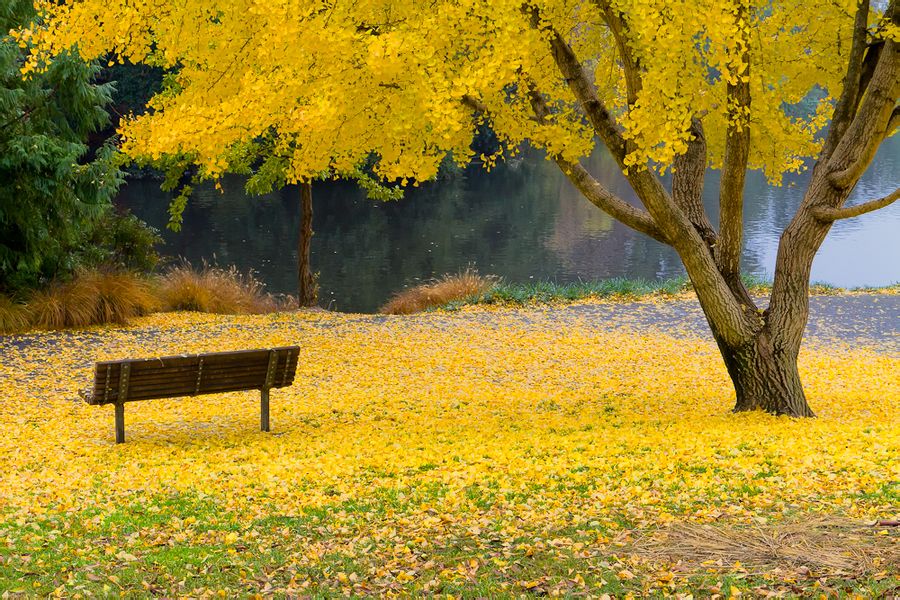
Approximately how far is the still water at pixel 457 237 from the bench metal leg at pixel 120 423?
14.3m

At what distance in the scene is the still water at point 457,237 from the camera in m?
27.5

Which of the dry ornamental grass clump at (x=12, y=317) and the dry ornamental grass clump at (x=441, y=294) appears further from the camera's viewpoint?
the dry ornamental grass clump at (x=441, y=294)

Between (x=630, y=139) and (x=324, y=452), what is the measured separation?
12.2 ft

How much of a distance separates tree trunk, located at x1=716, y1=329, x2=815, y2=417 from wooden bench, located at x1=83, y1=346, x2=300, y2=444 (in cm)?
423

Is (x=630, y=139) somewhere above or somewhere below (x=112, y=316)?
above

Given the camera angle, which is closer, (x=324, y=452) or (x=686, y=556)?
(x=686, y=556)

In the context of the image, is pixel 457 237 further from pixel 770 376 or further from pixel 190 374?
pixel 190 374

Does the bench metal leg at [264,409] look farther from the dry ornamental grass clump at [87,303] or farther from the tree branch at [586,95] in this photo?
the dry ornamental grass clump at [87,303]

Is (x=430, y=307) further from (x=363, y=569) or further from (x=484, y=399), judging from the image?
(x=363, y=569)

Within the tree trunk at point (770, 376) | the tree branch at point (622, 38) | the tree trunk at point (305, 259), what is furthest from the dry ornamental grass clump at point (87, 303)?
the tree trunk at point (770, 376)

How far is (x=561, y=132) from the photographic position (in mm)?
8695

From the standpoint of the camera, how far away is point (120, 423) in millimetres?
8250

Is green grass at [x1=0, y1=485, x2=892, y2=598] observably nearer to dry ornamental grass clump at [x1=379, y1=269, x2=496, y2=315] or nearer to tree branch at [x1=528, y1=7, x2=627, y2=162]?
tree branch at [x1=528, y1=7, x2=627, y2=162]

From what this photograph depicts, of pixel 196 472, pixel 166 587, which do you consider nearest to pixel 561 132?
pixel 196 472
